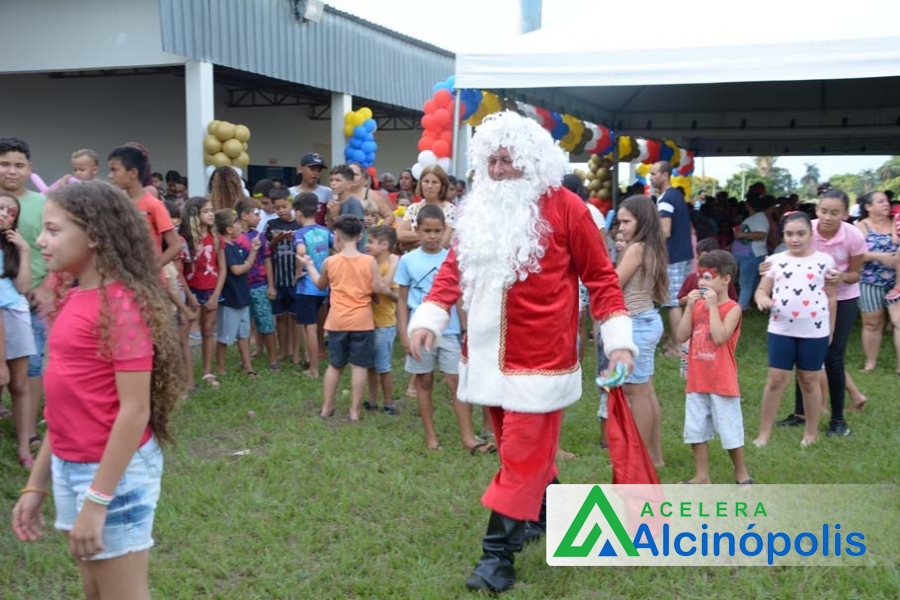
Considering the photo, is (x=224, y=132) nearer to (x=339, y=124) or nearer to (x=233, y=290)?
(x=339, y=124)

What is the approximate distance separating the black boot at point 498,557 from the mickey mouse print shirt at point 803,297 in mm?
2527

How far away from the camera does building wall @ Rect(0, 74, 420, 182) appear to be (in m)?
15.2

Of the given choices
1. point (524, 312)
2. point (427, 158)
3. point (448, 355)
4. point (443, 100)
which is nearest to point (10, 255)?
point (448, 355)

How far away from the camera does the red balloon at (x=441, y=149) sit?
946cm

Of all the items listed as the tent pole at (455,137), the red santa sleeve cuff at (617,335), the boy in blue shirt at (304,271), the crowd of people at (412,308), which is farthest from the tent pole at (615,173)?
the red santa sleeve cuff at (617,335)

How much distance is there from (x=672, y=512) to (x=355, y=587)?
1464mm

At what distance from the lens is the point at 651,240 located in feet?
14.8

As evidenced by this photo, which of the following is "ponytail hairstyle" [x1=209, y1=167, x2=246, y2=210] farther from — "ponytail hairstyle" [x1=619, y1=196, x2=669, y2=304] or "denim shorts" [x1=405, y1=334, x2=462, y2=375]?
"ponytail hairstyle" [x1=619, y1=196, x2=669, y2=304]

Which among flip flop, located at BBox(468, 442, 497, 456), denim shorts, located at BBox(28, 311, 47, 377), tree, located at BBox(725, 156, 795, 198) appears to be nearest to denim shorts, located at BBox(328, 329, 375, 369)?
flip flop, located at BBox(468, 442, 497, 456)

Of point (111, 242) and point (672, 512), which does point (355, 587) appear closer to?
point (672, 512)

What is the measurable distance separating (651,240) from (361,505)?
2.07 m

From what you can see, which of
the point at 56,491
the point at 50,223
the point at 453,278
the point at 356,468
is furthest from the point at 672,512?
the point at 50,223

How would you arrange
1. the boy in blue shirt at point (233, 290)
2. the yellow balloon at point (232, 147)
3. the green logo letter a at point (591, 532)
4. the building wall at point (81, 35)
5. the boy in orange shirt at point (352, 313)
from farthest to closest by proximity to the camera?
the yellow balloon at point (232, 147)
the building wall at point (81, 35)
the boy in blue shirt at point (233, 290)
the boy in orange shirt at point (352, 313)
the green logo letter a at point (591, 532)

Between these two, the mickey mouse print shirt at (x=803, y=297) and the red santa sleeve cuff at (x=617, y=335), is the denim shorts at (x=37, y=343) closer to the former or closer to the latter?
the red santa sleeve cuff at (x=617, y=335)
